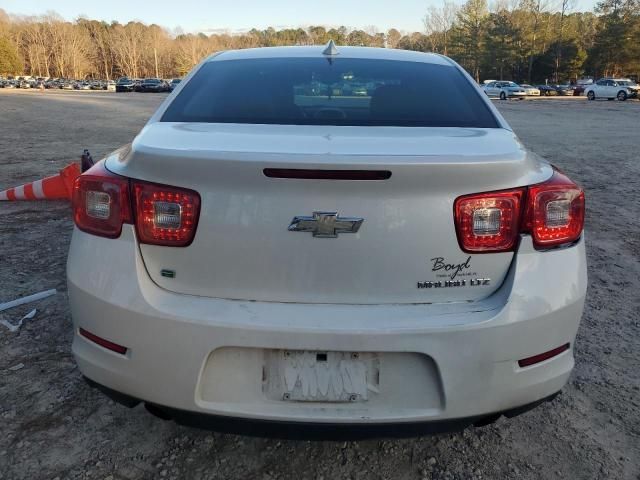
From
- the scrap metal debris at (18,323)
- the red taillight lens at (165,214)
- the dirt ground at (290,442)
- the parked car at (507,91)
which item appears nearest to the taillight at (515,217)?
the red taillight lens at (165,214)

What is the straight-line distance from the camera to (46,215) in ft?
19.2

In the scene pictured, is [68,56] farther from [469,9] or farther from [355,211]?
[355,211]

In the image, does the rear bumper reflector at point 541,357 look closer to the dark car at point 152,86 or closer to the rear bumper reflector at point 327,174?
the rear bumper reflector at point 327,174

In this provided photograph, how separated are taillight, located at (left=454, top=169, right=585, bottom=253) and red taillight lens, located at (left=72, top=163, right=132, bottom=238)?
43.5 inches

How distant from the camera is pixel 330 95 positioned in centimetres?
285

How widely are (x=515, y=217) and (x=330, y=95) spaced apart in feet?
4.55

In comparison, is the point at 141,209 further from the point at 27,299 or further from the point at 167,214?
the point at 27,299

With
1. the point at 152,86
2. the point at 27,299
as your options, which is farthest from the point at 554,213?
the point at 152,86

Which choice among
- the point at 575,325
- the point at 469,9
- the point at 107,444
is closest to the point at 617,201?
the point at 575,325

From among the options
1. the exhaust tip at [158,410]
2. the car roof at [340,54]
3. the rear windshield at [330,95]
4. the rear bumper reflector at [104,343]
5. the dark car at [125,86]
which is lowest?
the dark car at [125,86]

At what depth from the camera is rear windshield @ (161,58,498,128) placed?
2.31 meters

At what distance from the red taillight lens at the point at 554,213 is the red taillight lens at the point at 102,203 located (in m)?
1.35

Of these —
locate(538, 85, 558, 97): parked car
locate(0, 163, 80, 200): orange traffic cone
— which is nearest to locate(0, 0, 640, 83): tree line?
locate(538, 85, 558, 97): parked car

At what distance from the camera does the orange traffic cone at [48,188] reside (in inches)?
249
